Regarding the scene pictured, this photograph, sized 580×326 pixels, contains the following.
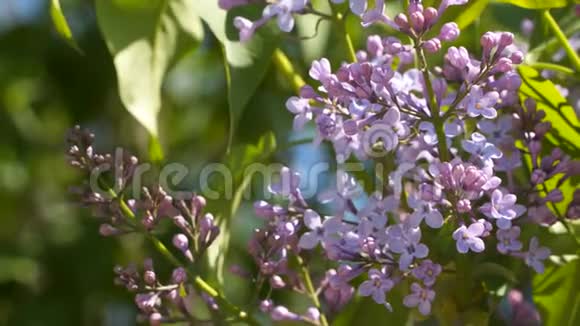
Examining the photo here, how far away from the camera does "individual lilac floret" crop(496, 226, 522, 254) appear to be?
61 centimetres

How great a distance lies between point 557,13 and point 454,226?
0.29 m

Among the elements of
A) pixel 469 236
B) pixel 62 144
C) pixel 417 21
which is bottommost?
pixel 62 144

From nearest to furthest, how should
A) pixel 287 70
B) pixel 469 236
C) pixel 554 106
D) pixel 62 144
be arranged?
pixel 469 236 < pixel 554 106 < pixel 287 70 < pixel 62 144

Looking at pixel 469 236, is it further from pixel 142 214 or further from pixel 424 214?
pixel 142 214

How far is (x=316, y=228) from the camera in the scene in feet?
2.04

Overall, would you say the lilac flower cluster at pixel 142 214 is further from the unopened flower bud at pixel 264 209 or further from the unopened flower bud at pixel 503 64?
the unopened flower bud at pixel 503 64

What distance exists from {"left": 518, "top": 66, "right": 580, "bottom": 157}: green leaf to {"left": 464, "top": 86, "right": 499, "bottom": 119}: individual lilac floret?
83mm

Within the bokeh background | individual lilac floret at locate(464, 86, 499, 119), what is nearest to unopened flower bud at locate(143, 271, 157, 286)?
individual lilac floret at locate(464, 86, 499, 119)

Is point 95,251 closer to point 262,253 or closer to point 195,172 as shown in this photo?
point 195,172

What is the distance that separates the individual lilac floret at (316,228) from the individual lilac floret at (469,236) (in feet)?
0.23

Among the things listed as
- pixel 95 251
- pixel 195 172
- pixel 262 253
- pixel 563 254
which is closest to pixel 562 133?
pixel 563 254

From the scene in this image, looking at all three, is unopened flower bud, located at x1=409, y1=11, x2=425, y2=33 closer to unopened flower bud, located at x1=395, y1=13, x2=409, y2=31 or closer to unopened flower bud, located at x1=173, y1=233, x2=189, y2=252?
unopened flower bud, located at x1=395, y1=13, x2=409, y2=31

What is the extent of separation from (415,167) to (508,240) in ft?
0.23

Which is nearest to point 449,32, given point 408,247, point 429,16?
point 429,16
